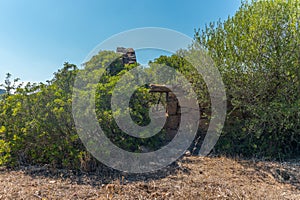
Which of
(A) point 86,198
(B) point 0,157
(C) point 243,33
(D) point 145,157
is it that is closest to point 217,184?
(D) point 145,157

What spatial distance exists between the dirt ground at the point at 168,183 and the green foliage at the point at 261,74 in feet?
2.44

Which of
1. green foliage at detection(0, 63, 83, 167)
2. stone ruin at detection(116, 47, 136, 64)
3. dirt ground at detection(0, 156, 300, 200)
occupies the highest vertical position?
stone ruin at detection(116, 47, 136, 64)

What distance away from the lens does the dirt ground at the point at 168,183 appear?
2371mm

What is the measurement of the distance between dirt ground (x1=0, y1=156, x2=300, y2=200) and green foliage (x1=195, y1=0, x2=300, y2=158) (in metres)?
0.75

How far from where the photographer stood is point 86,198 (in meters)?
2.29

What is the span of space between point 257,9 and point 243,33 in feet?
1.92

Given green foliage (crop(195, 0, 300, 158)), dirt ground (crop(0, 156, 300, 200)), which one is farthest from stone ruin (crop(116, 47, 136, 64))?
dirt ground (crop(0, 156, 300, 200))

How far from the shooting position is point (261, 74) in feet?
12.8

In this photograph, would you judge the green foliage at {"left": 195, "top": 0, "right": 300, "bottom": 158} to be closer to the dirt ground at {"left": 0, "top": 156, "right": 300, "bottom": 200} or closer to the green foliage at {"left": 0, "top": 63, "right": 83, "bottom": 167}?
the dirt ground at {"left": 0, "top": 156, "right": 300, "bottom": 200}

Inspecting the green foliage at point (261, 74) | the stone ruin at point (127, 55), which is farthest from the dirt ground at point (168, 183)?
the stone ruin at point (127, 55)

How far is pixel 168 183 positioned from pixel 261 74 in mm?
2573

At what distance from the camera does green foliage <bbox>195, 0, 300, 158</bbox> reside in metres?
3.77

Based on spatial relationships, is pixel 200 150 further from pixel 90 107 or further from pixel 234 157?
pixel 90 107

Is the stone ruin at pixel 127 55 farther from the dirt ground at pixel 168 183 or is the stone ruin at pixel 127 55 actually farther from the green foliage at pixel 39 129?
the dirt ground at pixel 168 183
